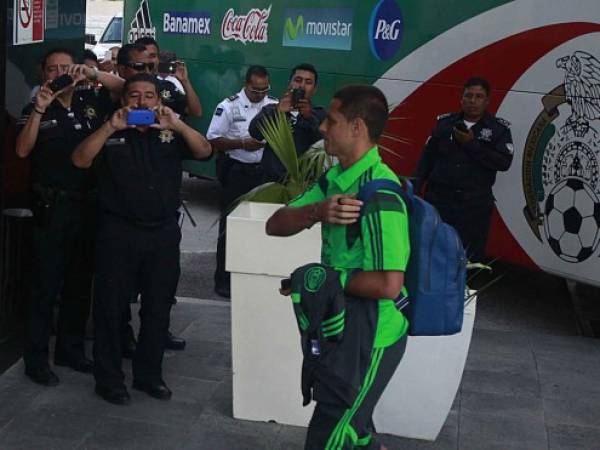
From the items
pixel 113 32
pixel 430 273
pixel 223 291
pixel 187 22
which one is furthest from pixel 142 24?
pixel 113 32

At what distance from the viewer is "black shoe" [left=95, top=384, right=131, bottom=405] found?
580cm

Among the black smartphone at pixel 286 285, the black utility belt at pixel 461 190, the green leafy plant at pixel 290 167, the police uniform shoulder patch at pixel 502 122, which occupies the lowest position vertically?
the black utility belt at pixel 461 190

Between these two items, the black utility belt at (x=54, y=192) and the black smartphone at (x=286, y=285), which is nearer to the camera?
the black smartphone at (x=286, y=285)

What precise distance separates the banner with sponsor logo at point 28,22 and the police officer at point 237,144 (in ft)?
7.63

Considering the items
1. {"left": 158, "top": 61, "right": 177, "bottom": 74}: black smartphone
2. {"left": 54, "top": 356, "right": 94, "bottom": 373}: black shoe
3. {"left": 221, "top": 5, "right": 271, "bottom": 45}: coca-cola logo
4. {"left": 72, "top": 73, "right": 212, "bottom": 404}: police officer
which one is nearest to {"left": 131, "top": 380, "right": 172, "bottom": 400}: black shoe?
{"left": 72, "top": 73, "right": 212, "bottom": 404}: police officer

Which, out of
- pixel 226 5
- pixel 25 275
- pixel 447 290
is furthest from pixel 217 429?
pixel 226 5

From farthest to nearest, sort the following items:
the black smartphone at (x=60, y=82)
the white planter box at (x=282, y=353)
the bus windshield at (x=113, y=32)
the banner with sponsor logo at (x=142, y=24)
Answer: the bus windshield at (x=113, y=32) < the banner with sponsor logo at (x=142, y=24) < the black smartphone at (x=60, y=82) < the white planter box at (x=282, y=353)

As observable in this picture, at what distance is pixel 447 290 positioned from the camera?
13.2 ft

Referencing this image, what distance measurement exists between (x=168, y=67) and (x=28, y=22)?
5.30 ft

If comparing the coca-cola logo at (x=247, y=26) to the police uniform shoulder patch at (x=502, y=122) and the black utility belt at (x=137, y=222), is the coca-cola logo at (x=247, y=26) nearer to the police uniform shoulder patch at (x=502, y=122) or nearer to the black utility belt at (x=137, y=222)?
the police uniform shoulder patch at (x=502, y=122)

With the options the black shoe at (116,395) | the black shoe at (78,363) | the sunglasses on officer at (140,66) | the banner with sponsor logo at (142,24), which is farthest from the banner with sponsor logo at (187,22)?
the black shoe at (116,395)

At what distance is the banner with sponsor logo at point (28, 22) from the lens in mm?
6012

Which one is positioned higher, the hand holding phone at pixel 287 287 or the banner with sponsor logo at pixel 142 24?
the banner with sponsor logo at pixel 142 24

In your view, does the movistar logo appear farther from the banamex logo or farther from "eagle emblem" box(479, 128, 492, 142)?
"eagle emblem" box(479, 128, 492, 142)
